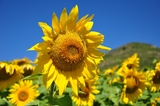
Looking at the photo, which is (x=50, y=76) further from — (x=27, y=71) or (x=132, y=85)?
(x=27, y=71)

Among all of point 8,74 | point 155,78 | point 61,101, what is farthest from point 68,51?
point 155,78

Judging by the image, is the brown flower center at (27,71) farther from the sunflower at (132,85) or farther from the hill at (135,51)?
the hill at (135,51)

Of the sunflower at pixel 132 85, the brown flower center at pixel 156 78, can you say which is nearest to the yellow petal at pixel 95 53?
the sunflower at pixel 132 85

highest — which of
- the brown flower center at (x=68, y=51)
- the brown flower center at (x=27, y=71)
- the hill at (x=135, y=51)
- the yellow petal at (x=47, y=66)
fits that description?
the hill at (x=135, y=51)

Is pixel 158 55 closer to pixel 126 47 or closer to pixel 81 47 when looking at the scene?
pixel 126 47

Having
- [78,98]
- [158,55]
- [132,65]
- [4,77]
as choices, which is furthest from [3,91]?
[158,55]

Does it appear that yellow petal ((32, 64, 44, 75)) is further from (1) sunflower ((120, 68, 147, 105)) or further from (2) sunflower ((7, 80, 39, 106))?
(1) sunflower ((120, 68, 147, 105))
